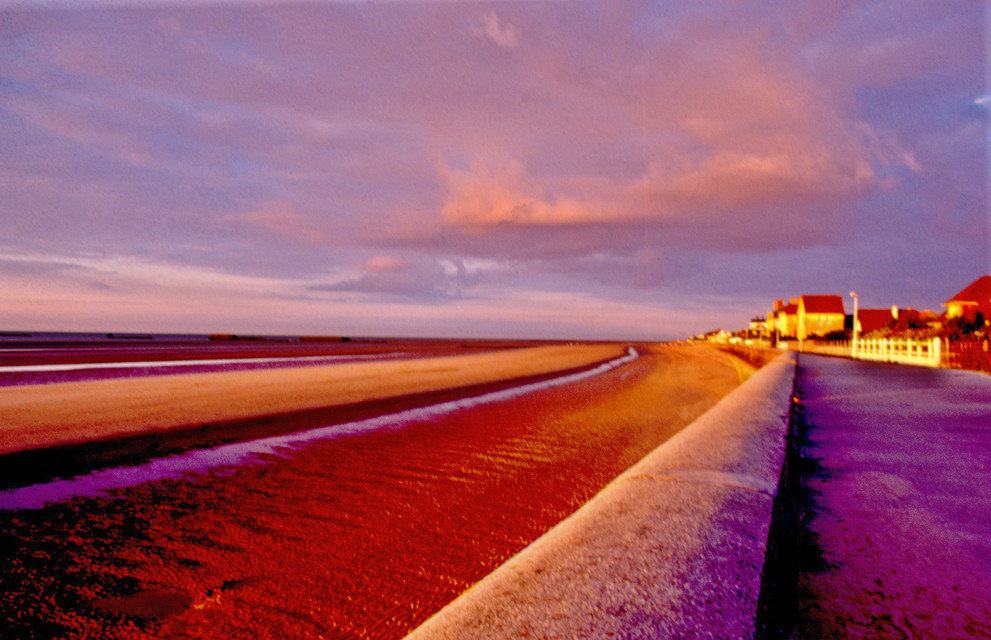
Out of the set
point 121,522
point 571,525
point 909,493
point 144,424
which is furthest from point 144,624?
point 144,424

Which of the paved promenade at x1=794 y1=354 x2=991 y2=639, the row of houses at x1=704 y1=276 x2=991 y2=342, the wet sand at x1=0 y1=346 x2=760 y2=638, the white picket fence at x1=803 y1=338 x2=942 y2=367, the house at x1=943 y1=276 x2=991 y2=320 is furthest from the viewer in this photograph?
the row of houses at x1=704 y1=276 x2=991 y2=342

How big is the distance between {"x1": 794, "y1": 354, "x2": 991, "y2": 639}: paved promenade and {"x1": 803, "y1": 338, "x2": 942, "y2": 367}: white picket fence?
20.2 meters

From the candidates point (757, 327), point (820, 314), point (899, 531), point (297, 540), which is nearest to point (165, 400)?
point (297, 540)

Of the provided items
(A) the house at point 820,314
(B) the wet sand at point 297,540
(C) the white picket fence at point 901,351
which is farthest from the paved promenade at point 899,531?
(A) the house at point 820,314

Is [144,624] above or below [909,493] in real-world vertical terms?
below

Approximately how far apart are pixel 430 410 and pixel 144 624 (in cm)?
761

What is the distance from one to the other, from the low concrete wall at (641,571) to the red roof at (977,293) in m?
72.3

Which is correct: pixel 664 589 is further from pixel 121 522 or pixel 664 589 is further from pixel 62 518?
pixel 62 518

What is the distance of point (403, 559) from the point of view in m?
3.36

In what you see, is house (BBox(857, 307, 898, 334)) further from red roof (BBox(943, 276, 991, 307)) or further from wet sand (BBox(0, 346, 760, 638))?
wet sand (BBox(0, 346, 760, 638))

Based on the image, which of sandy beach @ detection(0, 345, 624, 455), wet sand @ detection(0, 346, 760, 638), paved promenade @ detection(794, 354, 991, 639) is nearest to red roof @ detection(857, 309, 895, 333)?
sandy beach @ detection(0, 345, 624, 455)

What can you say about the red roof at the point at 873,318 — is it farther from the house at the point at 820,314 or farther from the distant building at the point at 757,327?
the distant building at the point at 757,327

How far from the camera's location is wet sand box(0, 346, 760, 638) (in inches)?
106

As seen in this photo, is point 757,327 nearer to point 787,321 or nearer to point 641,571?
point 787,321
